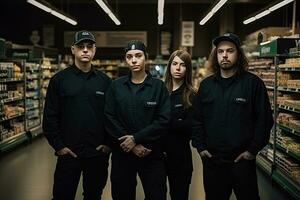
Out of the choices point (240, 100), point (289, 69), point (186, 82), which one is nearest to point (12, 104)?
point (289, 69)

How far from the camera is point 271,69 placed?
748 cm

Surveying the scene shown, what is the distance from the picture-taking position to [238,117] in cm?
325

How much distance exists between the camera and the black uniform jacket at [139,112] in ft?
10.8

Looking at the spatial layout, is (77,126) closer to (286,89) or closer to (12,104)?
(286,89)

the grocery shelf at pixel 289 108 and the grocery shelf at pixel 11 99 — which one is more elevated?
the grocery shelf at pixel 289 108

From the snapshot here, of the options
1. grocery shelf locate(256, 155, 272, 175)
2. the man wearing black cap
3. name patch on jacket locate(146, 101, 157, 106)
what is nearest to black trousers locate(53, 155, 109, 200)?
name patch on jacket locate(146, 101, 157, 106)

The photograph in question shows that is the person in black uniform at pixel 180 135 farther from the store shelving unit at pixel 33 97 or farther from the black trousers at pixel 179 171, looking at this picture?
the store shelving unit at pixel 33 97

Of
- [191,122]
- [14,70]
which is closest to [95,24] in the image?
[14,70]

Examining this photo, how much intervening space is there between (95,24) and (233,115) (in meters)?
16.7

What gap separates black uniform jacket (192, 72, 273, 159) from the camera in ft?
10.6

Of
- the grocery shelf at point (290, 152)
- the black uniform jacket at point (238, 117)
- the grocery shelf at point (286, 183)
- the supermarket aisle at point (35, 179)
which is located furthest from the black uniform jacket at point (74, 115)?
the grocery shelf at point (290, 152)

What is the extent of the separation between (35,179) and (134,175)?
145 inches

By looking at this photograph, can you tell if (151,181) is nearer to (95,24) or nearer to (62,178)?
(62,178)

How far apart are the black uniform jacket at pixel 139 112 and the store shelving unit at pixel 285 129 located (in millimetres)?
2858
